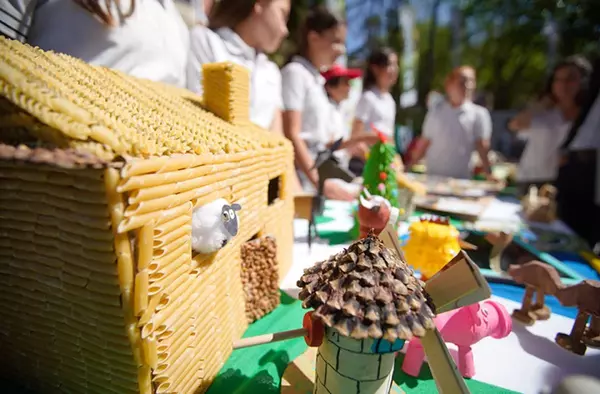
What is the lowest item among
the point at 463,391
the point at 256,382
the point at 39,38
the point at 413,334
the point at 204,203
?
the point at 256,382

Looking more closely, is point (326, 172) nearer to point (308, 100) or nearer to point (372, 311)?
point (308, 100)

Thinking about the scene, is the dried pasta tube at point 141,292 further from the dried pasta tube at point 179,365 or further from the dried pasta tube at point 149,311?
the dried pasta tube at point 179,365

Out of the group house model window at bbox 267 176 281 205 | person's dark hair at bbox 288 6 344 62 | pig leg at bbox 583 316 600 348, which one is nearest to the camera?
pig leg at bbox 583 316 600 348

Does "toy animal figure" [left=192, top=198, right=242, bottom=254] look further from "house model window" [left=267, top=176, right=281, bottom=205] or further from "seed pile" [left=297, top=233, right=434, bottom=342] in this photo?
"house model window" [left=267, top=176, right=281, bottom=205]

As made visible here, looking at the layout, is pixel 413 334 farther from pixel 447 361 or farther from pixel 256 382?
pixel 256 382

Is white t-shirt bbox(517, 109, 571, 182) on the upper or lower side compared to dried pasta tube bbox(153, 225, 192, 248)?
upper

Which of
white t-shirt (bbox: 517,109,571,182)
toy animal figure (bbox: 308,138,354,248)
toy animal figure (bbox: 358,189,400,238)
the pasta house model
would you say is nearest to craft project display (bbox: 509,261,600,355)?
toy animal figure (bbox: 358,189,400,238)

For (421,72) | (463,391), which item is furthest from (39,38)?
(421,72)

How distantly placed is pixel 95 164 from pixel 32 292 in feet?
1.33

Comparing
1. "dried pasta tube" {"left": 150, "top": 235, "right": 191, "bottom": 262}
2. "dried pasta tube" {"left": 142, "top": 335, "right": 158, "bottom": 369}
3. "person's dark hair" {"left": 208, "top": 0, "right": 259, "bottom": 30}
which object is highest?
"person's dark hair" {"left": 208, "top": 0, "right": 259, "bottom": 30}

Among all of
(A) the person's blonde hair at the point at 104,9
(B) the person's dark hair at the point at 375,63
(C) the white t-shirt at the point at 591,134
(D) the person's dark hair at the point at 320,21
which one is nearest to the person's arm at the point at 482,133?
(C) the white t-shirt at the point at 591,134

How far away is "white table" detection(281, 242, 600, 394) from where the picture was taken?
82cm

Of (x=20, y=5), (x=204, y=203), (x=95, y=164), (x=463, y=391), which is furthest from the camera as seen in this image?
(x=20, y=5)

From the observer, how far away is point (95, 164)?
0.45 meters
